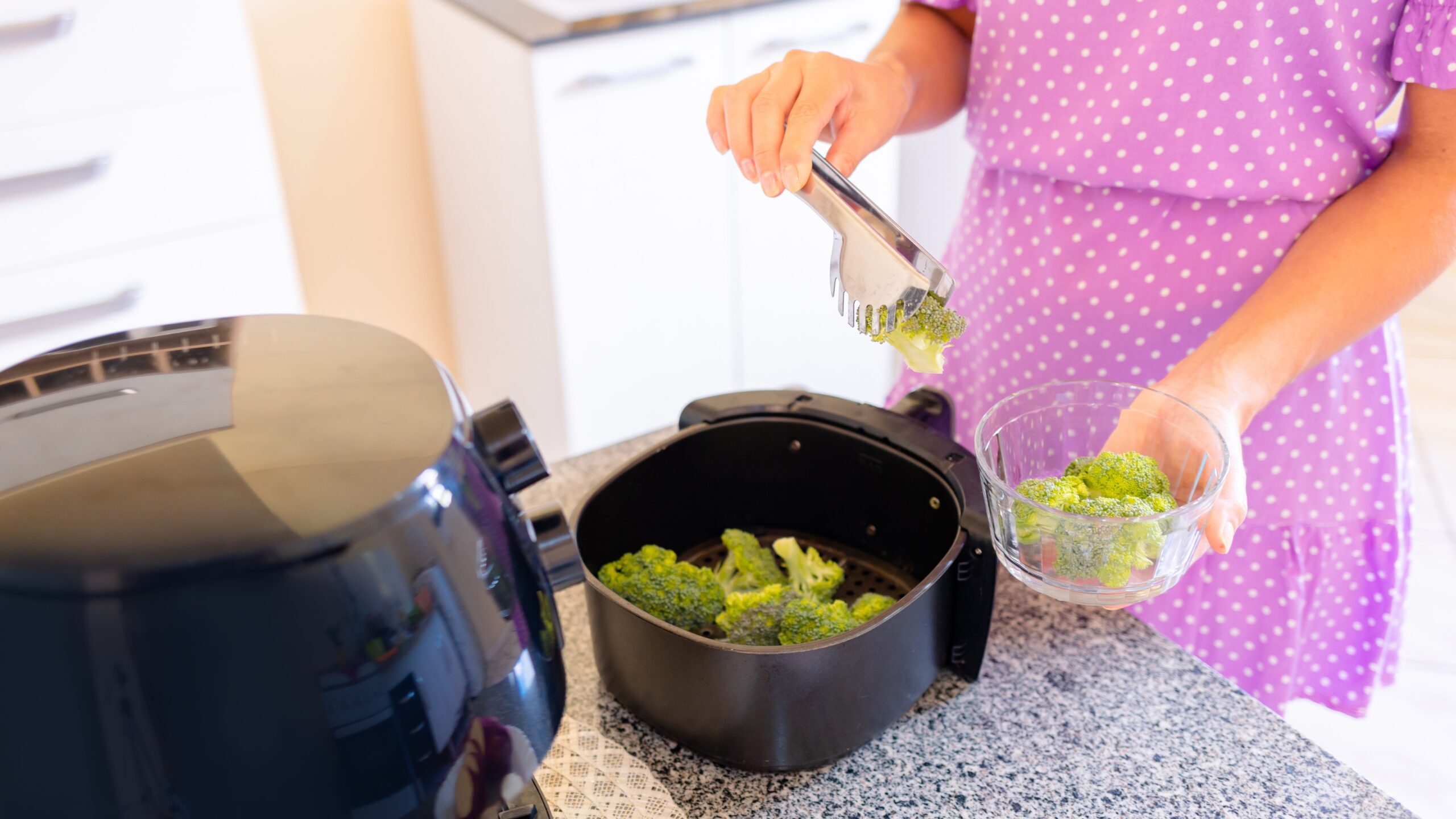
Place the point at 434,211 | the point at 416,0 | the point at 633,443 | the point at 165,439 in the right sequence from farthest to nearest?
1. the point at 434,211
2. the point at 416,0
3. the point at 633,443
4. the point at 165,439

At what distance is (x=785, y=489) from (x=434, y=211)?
179cm

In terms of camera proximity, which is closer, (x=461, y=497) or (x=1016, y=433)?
(x=461, y=497)

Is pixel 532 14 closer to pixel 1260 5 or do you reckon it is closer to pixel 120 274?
pixel 120 274

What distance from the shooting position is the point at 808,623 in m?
0.64

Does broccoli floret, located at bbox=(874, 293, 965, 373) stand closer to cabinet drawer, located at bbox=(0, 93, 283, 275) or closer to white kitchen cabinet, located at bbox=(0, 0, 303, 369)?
white kitchen cabinet, located at bbox=(0, 0, 303, 369)

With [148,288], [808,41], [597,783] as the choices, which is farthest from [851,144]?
[148,288]

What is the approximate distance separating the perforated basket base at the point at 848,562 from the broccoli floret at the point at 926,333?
149 mm

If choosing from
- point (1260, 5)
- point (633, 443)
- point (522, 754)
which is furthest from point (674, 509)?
point (1260, 5)

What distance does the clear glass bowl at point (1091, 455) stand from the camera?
0.59m

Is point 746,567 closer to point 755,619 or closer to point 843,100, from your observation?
point 755,619

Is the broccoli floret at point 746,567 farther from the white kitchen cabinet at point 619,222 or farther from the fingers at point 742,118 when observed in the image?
the white kitchen cabinet at point 619,222

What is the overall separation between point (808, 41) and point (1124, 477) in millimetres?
1625

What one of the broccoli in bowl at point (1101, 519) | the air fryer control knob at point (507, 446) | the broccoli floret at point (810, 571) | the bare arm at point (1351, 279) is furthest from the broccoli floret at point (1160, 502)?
the air fryer control knob at point (507, 446)

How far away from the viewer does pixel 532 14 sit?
1.89 meters
